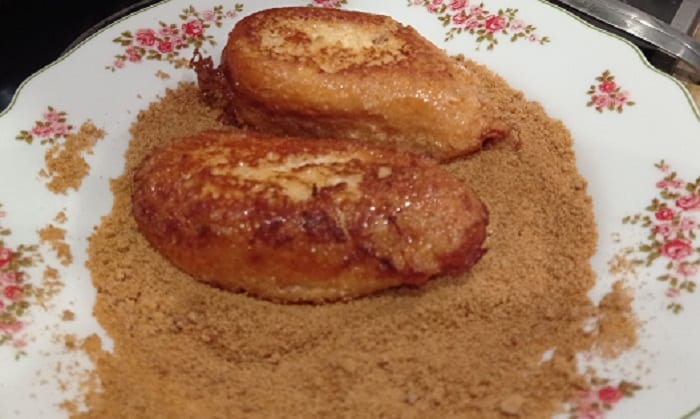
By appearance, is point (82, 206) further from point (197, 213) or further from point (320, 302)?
point (320, 302)

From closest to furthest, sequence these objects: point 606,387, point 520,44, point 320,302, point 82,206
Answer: point 606,387 < point 320,302 < point 82,206 < point 520,44

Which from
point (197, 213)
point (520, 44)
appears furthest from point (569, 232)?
point (197, 213)

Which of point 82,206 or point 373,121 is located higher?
point 373,121

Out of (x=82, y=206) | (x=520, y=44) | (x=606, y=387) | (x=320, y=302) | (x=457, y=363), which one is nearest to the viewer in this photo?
(x=606, y=387)

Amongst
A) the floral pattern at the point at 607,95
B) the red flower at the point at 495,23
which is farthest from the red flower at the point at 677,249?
the red flower at the point at 495,23

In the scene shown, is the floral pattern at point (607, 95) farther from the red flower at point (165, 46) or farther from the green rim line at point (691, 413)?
the red flower at point (165, 46)
